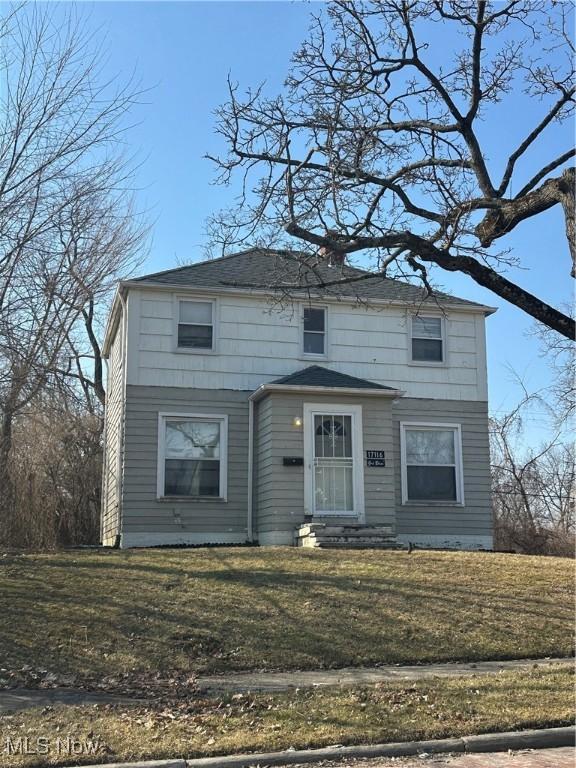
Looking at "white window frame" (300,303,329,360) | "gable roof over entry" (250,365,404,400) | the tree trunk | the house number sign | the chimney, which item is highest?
"white window frame" (300,303,329,360)

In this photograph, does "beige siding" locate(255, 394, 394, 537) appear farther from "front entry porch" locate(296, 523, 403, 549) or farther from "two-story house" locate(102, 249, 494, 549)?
"front entry porch" locate(296, 523, 403, 549)

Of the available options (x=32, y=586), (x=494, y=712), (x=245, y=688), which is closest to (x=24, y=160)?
(x=32, y=586)

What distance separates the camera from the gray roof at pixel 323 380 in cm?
1588

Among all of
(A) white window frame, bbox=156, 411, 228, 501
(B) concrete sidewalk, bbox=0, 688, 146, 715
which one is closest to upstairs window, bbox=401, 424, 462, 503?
(A) white window frame, bbox=156, 411, 228, 501

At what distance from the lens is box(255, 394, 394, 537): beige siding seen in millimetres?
15344

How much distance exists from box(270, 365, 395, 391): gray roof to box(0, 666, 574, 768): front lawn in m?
9.00

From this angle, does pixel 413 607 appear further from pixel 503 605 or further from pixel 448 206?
pixel 448 206

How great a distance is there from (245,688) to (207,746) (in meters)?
1.71

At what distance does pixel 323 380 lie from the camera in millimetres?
16109

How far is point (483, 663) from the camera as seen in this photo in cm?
859

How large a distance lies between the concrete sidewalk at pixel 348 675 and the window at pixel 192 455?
838 cm

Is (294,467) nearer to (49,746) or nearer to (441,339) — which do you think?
(441,339)

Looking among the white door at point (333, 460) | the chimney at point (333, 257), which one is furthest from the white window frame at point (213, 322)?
the chimney at point (333, 257)

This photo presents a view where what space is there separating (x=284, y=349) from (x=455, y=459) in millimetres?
4636
